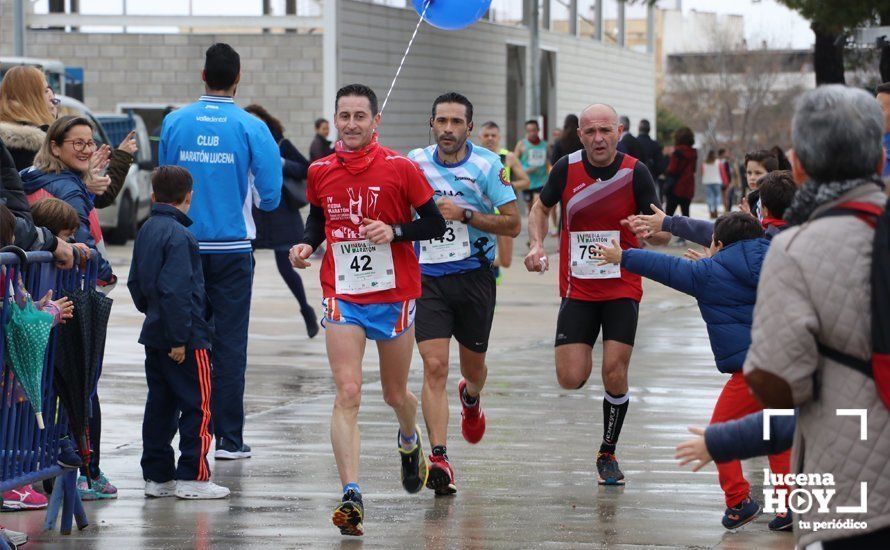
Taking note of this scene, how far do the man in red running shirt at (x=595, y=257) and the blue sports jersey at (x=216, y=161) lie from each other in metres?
1.62

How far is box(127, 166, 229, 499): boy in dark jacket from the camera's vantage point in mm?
7512

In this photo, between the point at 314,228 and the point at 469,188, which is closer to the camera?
the point at 314,228

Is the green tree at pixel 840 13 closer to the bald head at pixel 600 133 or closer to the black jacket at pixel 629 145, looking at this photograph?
the black jacket at pixel 629 145

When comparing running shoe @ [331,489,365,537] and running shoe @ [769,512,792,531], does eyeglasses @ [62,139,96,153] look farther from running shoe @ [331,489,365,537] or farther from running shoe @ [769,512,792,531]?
running shoe @ [769,512,792,531]

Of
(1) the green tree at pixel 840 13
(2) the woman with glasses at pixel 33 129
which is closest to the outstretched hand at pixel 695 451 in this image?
(2) the woman with glasses at pixel 33 129

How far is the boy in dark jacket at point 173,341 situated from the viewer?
296 inches

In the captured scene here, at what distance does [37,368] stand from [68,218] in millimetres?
1051

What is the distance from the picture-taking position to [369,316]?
23.9ft

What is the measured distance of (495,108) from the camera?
4247cm

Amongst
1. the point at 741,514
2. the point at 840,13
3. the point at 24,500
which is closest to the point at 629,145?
the point at 840,13

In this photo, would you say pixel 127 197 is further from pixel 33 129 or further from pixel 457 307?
pixel 457 307

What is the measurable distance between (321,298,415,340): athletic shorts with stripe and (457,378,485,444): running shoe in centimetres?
156

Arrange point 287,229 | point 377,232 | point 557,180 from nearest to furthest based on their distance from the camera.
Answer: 1. point 377,232
2. point 557,180
3. point 287,229

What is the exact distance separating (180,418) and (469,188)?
1.90 metres
